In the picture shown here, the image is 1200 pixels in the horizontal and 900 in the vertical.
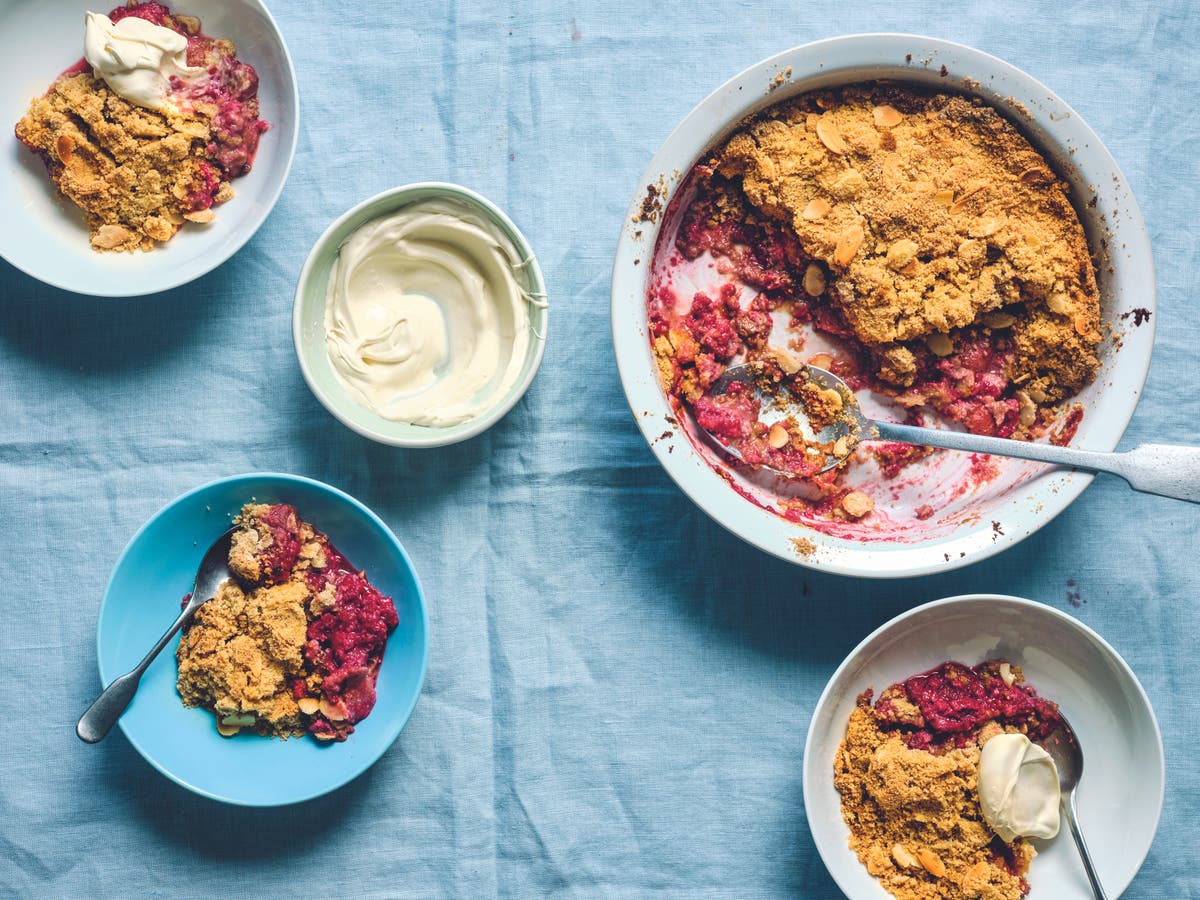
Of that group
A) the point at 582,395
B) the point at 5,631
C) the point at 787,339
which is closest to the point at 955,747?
the point at 787,339

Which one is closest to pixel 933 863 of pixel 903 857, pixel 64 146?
pixel 903 857

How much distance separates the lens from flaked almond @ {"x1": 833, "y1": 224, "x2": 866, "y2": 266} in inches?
68.9

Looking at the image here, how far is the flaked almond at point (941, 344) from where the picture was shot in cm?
183

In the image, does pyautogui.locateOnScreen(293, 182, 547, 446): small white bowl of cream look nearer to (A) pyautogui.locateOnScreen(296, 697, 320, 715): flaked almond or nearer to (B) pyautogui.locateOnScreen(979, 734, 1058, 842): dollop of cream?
(A) pyautogui.locateOnScreen(296, 697, 320, 715): flaked almond

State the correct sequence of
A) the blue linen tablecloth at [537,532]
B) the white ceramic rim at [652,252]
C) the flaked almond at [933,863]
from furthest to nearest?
1. the blue linen tablecloth at [537,532]
2. the flaked almond at [933,863]
3. the white ceramic rim at [652,252]

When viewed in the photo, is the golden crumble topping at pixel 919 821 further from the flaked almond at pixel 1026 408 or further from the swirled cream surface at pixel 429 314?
the swirled cream surface at pixel 429 314

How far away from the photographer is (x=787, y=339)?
1909 mm

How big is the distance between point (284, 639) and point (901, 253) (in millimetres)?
1446

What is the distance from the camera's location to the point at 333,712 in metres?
1.80

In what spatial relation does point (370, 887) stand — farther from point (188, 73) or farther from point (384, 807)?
point (188, 73)

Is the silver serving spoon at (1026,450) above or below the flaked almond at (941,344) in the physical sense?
below

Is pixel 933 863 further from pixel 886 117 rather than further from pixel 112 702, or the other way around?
pixel 112 702

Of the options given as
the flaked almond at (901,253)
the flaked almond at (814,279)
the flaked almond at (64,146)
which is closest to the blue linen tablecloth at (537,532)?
the flaked almond at (64,146)

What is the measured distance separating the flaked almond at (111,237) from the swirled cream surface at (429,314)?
45 centimetres
